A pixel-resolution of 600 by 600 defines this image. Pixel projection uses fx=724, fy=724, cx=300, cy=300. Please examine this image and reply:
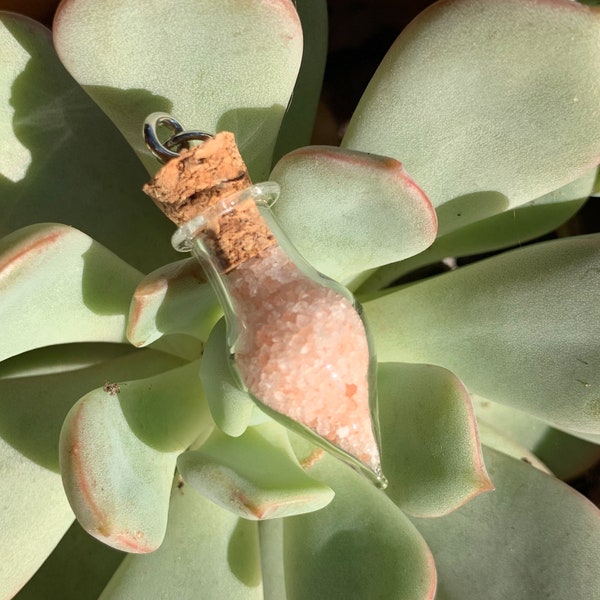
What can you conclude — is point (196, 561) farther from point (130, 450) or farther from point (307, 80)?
point (307, 80)

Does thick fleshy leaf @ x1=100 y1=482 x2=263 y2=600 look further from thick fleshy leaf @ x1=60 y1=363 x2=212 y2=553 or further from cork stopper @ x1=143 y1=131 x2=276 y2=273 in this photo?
cork stopper @ x1=143 y1=131 x2=276 y2=273

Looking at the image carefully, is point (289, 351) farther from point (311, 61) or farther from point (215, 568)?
point (311, 61)

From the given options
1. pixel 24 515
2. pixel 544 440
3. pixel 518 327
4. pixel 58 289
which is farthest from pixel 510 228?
pixel 24 515

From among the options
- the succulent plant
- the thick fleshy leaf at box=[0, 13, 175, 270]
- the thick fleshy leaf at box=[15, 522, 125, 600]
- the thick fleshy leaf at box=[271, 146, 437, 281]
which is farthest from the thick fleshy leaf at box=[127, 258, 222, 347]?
the thick fleshy leaf at box=[15, 522, 125, 600]

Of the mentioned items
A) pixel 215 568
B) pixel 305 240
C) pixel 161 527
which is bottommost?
pixel 215 568

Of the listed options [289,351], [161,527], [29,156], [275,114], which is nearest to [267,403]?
[289,351]
